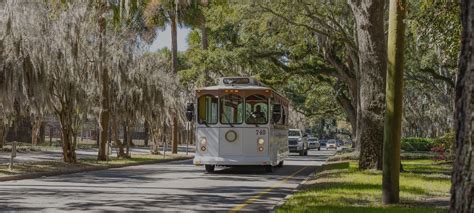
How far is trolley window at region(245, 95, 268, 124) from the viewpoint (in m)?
21.4

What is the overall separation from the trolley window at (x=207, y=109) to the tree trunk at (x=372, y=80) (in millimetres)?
5307

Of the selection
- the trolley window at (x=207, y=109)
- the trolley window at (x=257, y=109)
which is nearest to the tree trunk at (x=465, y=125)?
the trolley window at (x=257, y=109)

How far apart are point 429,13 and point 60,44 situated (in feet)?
47.3

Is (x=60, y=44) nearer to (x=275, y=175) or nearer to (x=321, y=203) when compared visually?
(x=275, y=175)

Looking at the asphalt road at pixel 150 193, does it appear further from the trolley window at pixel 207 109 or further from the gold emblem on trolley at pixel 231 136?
the trolley window at pixel 207 109

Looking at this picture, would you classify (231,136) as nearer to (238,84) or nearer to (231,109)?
(231,109)

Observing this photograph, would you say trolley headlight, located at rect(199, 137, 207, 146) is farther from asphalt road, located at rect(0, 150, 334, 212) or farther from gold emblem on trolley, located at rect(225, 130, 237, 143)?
asphalt road, located at rect(0, 150, 334, 212)

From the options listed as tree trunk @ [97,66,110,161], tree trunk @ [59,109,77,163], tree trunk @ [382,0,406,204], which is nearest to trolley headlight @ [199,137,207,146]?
tree trunk @ [59,109,77,163]

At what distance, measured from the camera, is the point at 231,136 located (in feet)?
69.7

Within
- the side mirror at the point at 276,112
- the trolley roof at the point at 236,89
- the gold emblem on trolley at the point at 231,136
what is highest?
the trolley roof at the point at 236,89

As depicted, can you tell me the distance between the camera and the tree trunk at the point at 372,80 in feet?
62.6

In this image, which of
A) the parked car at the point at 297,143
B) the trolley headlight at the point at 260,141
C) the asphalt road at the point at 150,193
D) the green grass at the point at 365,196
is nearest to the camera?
the green grass at the point at 365,196

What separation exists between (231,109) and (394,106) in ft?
37.0

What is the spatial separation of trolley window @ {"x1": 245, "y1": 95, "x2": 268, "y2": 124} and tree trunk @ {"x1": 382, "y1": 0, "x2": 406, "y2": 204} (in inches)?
417
